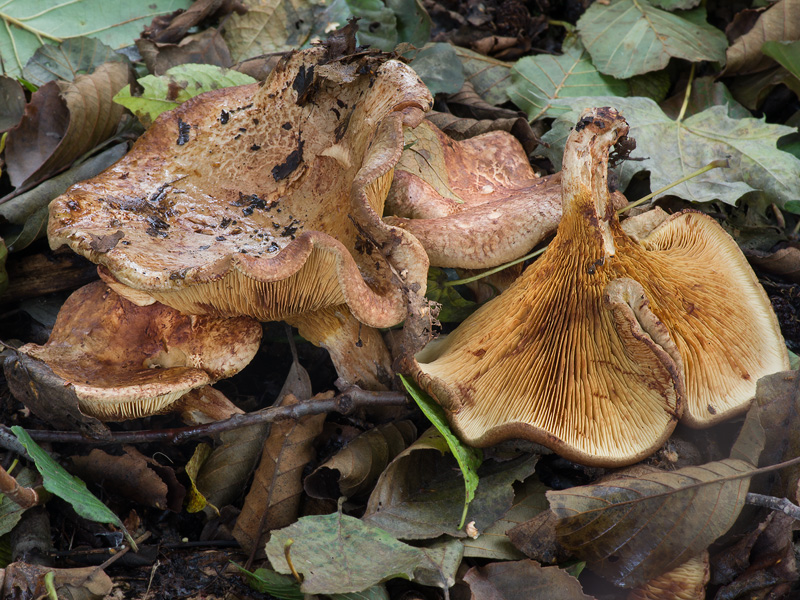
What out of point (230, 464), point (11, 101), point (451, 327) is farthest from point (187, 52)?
point (230, 464)

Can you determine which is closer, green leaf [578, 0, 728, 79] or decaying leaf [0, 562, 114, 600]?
decaying leaf [0, 562, 114, 600]

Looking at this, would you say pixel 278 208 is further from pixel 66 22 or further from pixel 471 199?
pixel 66 22

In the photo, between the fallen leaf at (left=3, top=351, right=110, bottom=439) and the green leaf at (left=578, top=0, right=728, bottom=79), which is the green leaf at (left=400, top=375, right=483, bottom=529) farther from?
the green leaf at (left=578, top=0, right=728, bottom=79)

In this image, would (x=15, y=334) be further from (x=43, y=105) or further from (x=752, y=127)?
(x=752, y=127)

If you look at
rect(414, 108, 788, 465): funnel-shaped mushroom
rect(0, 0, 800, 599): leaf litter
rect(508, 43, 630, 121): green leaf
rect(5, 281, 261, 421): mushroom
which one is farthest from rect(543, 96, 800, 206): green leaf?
rect(5, 281, 261, 421): mushroom

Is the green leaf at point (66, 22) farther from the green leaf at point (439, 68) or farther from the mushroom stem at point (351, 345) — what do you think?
the mushroom stem at point (351, 345)

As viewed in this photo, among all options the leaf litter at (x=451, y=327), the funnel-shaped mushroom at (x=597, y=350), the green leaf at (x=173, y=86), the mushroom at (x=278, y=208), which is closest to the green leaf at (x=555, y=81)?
the leaf litter at (x=451, y=327)
